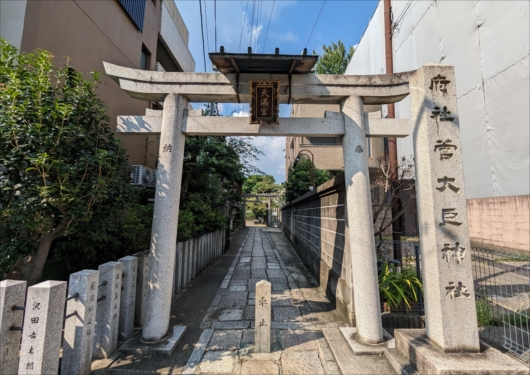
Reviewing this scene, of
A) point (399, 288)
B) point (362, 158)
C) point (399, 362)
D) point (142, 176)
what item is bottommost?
point (399, 362)

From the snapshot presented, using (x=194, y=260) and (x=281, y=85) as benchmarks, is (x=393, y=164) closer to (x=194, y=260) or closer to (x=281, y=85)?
(x=281, y=85)

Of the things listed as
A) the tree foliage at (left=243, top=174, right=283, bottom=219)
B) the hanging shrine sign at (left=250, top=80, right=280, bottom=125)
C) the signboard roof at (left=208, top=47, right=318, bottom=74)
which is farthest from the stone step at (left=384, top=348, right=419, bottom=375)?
the tree foliage at (left=243, top=174, right=283, bottom=219)

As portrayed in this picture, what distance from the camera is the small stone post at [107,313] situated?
12.9ft

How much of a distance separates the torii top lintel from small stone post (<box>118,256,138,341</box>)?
128 inches

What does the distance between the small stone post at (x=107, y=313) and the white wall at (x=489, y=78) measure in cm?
1595

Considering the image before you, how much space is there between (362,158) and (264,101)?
2104 millimetres

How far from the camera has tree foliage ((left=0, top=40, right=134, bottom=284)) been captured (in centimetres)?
349

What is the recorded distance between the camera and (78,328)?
338cm

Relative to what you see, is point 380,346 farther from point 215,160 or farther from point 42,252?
point 215,160

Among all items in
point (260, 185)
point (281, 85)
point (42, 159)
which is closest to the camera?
point (42, 159)

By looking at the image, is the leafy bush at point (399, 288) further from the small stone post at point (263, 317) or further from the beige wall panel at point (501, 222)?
the beige wall panel at point (501, 222)

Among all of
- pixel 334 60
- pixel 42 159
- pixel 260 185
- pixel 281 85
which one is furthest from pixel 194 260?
pixel 260 185

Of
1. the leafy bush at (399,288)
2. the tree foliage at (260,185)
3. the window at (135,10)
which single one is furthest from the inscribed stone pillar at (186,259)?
the tree foliage at (260,185)

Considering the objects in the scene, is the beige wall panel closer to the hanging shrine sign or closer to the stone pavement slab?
the stone pavement slab
